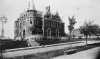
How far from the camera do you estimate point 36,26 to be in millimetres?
40688

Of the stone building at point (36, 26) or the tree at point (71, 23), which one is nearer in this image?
the stone building at point (36, 26)

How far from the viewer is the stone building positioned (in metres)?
38.6

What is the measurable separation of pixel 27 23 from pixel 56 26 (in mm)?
11690

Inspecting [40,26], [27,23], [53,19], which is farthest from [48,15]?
[27,23]

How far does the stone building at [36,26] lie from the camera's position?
38.6 m

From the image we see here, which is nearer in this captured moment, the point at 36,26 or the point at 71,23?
the point at 36,26

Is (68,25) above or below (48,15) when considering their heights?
below

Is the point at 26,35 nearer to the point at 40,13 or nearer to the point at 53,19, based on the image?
the point at 40,13

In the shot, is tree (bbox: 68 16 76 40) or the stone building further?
tree (bbox: 68 16 76 40)

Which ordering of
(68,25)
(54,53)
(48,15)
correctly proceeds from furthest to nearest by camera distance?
(48,15), (68,25), (54,53)

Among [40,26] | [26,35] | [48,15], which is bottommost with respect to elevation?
[26,35]

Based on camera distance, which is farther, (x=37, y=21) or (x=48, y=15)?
(x=48, y=15)

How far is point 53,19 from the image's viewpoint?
4688 centimetres

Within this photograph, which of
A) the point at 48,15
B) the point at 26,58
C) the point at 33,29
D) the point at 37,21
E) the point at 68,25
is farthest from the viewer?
the point at 48,15
